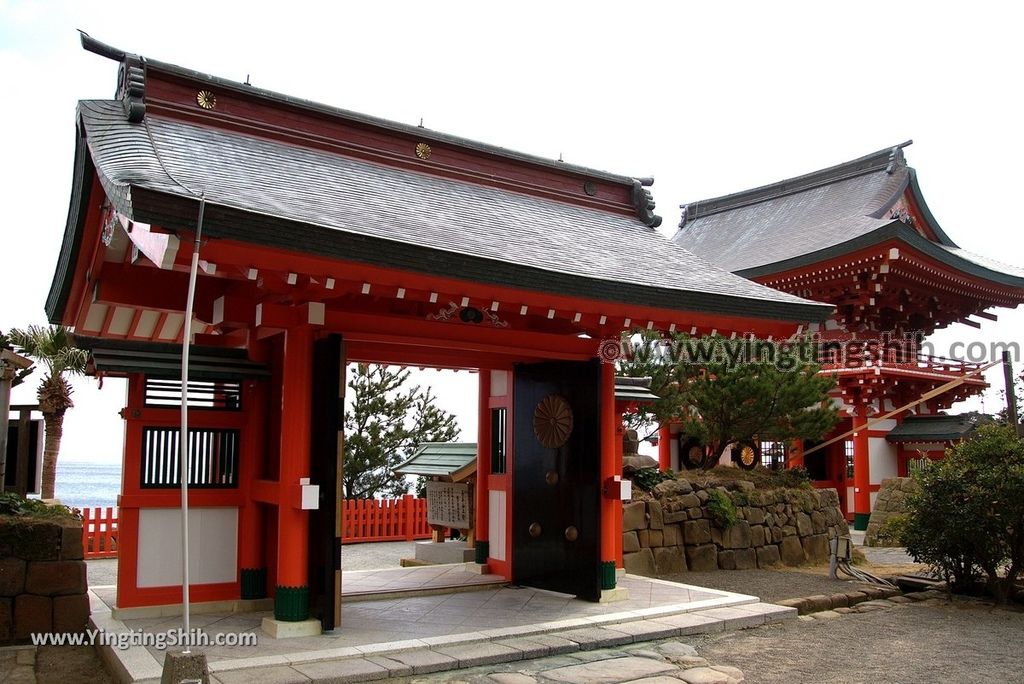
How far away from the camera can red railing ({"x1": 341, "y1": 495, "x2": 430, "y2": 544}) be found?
52.9ft

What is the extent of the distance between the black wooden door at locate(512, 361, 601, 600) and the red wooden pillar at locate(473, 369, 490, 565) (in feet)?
2.32

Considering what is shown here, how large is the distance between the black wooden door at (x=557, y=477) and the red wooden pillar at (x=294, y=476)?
2770 mm

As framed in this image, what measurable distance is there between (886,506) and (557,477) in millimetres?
10622

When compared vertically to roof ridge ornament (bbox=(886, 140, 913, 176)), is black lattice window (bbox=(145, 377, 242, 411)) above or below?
below

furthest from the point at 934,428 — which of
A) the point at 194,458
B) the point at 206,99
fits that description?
the point at 206,99

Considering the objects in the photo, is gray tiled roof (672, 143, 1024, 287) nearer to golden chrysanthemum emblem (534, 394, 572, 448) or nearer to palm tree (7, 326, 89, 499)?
golden chrysanthemum emblem (534, 394, 572, 448)

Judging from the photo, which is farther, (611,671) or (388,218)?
(388,218)

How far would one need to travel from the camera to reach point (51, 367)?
1462 centimetres

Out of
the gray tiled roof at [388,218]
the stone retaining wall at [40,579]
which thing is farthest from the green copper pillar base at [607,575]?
the stone retaining wall at [40,579]

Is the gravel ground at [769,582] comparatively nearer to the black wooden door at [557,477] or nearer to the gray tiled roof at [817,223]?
the black wooden door at [557,477]

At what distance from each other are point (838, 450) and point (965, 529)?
12.7 metres

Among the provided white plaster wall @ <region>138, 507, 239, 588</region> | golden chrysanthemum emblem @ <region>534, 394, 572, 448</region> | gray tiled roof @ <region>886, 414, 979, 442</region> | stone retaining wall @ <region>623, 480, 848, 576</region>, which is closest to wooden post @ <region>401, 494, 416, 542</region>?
stone retaining wall @ <region>623, 480, 848, 576</region>

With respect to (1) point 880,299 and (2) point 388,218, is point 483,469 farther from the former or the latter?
(1) point 880,299

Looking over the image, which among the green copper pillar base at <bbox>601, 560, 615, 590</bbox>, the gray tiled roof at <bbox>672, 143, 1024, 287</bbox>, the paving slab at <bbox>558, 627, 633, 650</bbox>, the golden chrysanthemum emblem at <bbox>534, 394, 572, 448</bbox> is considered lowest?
the paving slab at <bbox>558, 627, 633, 650</bbox>
